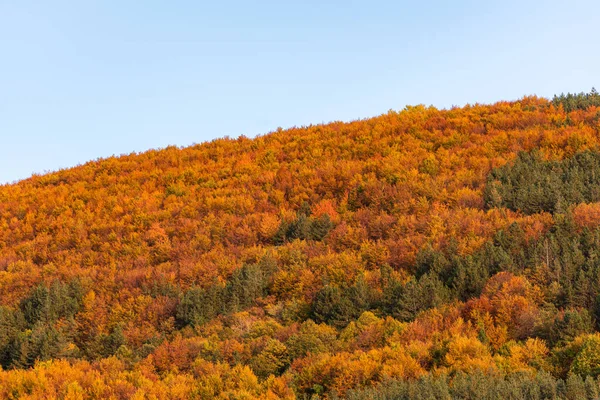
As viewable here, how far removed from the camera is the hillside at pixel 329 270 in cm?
1160

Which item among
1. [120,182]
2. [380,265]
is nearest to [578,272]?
[380,265]

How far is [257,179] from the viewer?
2202 cm

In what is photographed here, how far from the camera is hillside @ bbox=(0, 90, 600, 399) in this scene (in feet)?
38.1

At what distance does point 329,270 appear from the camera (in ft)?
49.9

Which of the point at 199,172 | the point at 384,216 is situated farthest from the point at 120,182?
the point at 384,216

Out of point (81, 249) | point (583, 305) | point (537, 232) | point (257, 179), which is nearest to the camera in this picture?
point (583, 305)

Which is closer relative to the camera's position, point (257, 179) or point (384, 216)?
point (384, 216)

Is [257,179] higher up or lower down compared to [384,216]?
higher up

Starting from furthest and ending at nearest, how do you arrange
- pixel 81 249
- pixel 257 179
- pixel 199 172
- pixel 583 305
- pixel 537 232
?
1. pixel 199 172
2. pixel 257 179
3. pixel 81 249
4. pixel 537 232
5. pixel 583 305

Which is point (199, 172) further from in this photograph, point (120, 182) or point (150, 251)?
point (150, 251)

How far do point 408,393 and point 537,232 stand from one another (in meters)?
6.64

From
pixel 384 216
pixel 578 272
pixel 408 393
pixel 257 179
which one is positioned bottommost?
pixel 408 393

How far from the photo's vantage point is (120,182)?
950 inches

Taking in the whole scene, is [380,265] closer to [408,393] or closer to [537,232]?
[537,232]
